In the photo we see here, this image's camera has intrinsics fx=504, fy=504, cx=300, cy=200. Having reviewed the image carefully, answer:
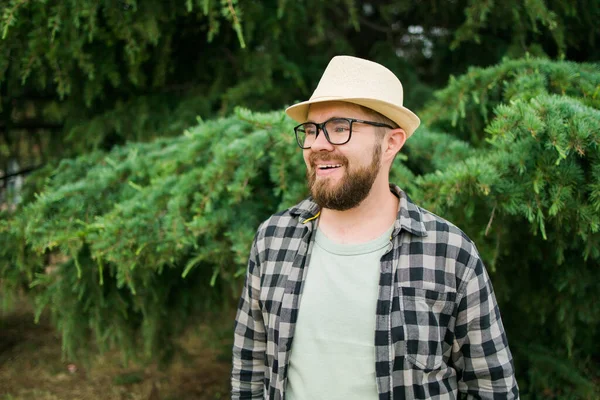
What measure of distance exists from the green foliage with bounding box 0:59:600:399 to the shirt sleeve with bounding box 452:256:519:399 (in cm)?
55

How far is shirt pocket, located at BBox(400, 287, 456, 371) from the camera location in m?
1.46

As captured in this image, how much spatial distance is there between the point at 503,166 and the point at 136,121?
2.53m

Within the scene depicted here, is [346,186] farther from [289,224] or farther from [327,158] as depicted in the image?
[289,224]

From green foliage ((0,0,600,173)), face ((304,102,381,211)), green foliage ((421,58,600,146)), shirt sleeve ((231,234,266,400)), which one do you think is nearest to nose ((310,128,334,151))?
face ((304,102,381,211))

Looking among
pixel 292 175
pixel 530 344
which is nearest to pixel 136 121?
pixel 292 175

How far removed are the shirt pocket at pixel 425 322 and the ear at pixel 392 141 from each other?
44cm

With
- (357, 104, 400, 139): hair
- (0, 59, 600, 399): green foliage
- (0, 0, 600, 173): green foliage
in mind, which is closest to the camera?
(357, 104, 400, 139): hair

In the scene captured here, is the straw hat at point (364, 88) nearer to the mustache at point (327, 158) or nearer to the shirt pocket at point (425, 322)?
the mustache at point (327, 158)

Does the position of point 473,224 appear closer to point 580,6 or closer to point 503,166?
point 503,166

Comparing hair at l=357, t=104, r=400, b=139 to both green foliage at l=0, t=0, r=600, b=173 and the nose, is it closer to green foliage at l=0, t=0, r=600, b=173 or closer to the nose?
the nose

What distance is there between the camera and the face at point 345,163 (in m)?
1.54

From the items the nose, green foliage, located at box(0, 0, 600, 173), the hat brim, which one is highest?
green foliage, located at box(0, 0, 600, 173)

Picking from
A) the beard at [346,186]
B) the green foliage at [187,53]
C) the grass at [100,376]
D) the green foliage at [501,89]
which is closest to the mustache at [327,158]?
the beard at [346,186]

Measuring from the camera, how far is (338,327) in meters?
1.52
